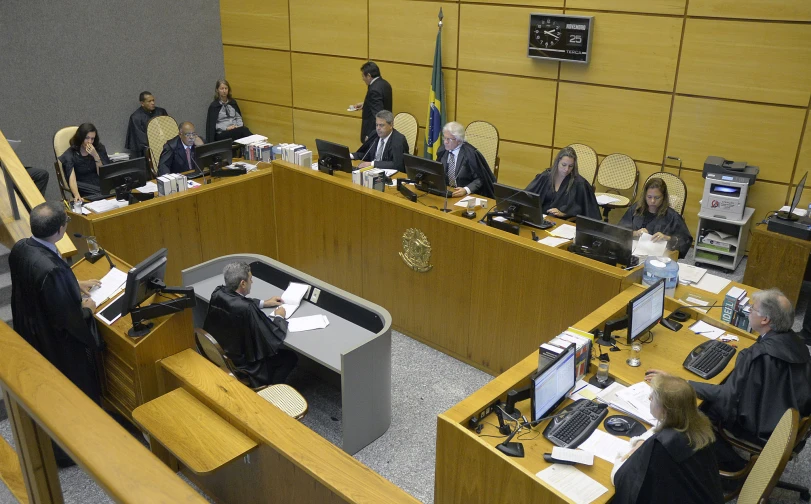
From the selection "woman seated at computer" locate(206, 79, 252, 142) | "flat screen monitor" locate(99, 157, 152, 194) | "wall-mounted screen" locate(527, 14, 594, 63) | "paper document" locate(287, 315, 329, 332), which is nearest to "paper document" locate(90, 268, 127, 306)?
"paper document" locate(287, 315, 329, 332)

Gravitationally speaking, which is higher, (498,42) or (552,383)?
(498,42)

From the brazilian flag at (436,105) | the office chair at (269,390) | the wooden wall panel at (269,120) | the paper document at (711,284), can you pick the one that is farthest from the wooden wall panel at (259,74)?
the paper document at (711,284)

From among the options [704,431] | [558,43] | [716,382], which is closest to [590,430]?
[704,431]

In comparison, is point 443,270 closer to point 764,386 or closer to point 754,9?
point 764,386

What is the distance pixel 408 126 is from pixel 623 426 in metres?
5.70

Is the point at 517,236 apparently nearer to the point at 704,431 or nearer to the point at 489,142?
the point at 704,431

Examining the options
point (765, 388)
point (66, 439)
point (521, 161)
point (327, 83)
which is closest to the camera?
point (66, 439)

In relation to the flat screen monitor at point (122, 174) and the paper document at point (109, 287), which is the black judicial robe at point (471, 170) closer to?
the flat screen monitor at point (122, 174)

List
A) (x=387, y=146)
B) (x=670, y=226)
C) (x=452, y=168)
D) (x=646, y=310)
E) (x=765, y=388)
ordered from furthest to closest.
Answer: (x=387, y=146)
(x=452, y=168)
(x=670, y=226)
(x=646, y=310)
(x=765, y=388)

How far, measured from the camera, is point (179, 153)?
7.25 metres

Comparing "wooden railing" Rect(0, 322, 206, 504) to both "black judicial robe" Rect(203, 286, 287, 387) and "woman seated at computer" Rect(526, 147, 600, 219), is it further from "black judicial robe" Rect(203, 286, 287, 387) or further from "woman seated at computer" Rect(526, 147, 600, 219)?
"woman seated at computer" Rect(526, 147, 600, 219)

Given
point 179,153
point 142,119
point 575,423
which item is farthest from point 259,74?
point 575,423

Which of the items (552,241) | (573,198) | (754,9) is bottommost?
(552,241)

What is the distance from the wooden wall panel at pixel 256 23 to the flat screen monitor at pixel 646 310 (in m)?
7.12
